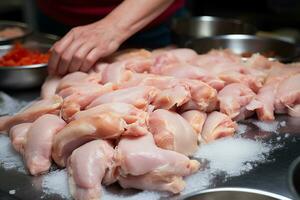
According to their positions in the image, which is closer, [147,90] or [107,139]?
[107,139]

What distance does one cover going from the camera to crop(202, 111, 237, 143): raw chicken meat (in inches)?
49.6

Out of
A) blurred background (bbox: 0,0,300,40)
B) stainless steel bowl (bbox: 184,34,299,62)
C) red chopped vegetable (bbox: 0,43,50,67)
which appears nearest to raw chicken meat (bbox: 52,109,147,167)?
red chopped vegetable (bbox: 0,43,50,67)

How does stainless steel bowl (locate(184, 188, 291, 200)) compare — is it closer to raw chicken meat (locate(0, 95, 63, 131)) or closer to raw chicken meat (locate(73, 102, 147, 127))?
raw chicken meat (locate(73, 102, 147, 127))

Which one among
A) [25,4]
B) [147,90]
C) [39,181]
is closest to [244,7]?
[25,4]

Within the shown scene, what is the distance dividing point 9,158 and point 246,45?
1.14 meters

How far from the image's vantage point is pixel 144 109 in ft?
4.04

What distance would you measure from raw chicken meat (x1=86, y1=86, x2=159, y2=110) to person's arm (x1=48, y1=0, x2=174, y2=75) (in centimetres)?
30

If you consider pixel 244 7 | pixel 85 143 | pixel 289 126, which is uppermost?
pixel 85 143

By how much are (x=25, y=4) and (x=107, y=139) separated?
303 centimetres

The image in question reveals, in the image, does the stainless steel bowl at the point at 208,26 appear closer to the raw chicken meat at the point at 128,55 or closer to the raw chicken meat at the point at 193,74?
the raw chicken meat at the point at 128,55

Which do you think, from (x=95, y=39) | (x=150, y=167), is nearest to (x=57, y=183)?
(x=150, y=167)

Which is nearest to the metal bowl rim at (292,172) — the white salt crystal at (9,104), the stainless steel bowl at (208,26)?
the white salt crystal at (9,104)

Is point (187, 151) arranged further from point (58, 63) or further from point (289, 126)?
point (58, 63)

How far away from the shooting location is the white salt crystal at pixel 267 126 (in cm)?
134
